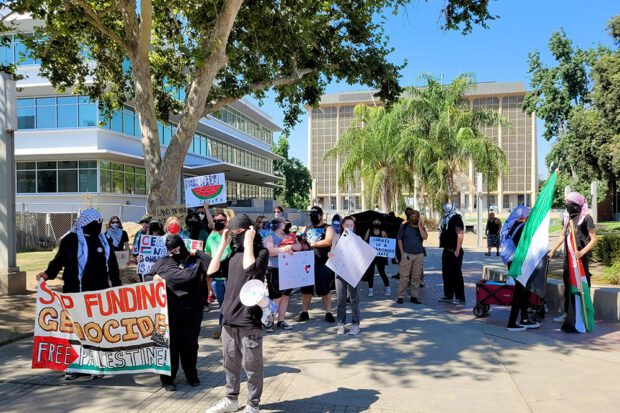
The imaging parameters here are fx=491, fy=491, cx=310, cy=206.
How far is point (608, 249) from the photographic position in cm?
1243

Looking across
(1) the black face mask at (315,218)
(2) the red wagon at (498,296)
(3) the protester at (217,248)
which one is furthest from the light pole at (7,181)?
(2) the red wagon at (498,296)

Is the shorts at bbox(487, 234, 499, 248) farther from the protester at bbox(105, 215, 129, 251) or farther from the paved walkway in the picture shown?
the protester at bbox(105, 215, 129, 251)

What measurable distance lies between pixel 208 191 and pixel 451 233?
5.81 m

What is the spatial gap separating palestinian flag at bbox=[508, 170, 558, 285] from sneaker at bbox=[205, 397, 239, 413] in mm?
4781

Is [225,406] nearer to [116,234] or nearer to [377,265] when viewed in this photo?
[116,234]

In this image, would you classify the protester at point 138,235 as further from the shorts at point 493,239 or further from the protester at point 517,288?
the shorts at point 493,239

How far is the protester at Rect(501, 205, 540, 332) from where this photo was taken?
747cm

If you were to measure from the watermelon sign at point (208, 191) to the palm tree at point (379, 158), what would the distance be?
66.0 ft

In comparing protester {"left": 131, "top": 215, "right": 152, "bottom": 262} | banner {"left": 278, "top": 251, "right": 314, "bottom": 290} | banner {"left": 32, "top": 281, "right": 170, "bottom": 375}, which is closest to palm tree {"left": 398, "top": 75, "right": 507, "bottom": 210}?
protester {"left": 131, "top": 215, "right": 152, "bottom": 262}

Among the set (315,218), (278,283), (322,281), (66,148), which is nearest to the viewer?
(278,283)

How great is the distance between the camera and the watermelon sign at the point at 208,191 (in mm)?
11828

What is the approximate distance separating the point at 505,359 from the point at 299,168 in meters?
73.4

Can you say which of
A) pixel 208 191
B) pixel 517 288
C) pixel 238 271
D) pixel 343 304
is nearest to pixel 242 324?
pixel 238 271

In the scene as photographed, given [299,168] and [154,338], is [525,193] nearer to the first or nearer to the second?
[299,168]
